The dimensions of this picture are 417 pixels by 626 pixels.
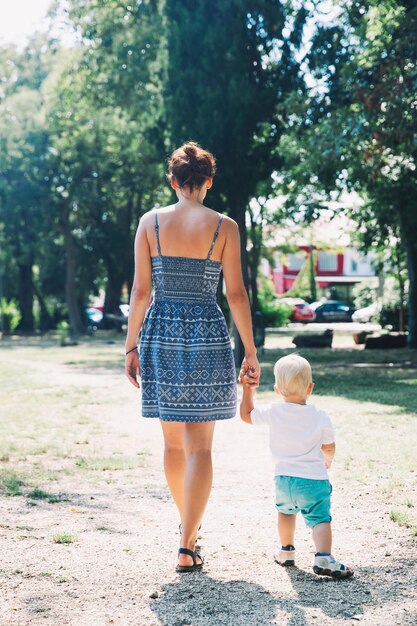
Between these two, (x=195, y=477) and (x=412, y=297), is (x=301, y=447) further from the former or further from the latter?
(x=412, y=297)

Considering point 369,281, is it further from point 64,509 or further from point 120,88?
point 64,509

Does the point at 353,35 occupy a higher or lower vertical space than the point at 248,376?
higher

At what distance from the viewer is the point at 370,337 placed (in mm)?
27625

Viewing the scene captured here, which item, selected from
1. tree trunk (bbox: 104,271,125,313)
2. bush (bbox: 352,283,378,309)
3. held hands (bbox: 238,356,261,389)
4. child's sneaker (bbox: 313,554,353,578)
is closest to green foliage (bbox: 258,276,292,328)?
bush (bbox: 352,283,378,309)

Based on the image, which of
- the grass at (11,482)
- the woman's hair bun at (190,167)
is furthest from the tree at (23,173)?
the woman's hair bun at (190,167)

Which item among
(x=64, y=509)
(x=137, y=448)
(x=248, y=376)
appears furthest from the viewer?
(x=137, y=448)

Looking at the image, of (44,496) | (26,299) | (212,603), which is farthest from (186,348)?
(26,299)

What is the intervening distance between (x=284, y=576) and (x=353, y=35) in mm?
16047

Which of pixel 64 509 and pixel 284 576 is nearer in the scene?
pixel 284 576

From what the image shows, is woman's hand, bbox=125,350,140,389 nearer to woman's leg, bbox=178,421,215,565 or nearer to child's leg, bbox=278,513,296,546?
→ woman's leg, bbox=178,421,215,565

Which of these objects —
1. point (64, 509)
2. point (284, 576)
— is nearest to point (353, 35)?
point (64, 509)

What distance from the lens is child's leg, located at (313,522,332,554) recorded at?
4406 mm

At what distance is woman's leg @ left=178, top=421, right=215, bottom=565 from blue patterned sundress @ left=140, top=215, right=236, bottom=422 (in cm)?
12

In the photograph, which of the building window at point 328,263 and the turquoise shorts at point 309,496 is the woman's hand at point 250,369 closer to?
the turquoise shorts at point 309,496
